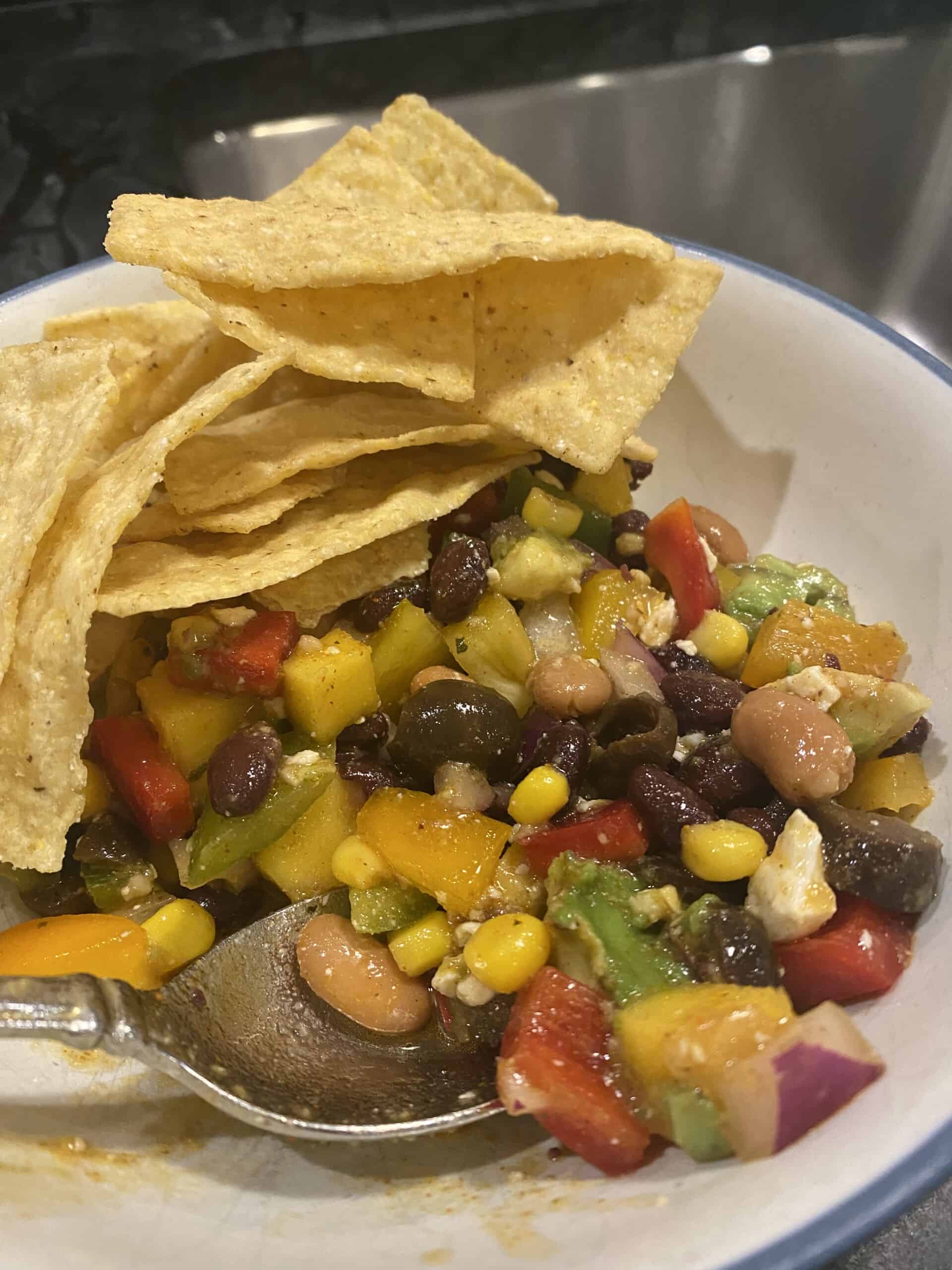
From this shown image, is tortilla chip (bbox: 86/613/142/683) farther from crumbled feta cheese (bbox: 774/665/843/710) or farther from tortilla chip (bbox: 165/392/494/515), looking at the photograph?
crumbled feta cheese (bbox: 774/665/843/710)

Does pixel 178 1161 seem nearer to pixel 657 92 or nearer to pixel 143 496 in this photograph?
pixel 143 496

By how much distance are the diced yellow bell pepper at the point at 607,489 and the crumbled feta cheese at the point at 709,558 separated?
0.21m

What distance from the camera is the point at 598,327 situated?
2.18 m

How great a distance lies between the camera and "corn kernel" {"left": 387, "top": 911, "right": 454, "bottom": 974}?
1.69m

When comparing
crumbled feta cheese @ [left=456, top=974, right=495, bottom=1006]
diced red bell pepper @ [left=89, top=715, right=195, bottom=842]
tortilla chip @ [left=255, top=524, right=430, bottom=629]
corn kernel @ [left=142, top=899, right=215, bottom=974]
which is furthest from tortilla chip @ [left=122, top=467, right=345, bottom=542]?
crumbled feta cheese @ [left=456, top=974, right=495, bottom=1006]

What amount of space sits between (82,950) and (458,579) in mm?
974

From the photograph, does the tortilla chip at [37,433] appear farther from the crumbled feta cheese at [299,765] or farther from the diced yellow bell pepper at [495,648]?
the diced yellow bell pepper at [495,648]

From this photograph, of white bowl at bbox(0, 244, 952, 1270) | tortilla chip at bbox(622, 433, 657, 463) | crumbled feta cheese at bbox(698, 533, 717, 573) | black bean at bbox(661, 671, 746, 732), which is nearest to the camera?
white bowl at bbox(0, 244, 952, 1270)

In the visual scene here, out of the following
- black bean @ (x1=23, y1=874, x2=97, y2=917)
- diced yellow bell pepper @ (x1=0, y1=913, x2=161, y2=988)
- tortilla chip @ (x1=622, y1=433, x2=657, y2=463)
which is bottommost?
black bean @ (x1=23, y1=874, x2=97, y2=917)

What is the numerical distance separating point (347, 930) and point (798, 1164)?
2.81 ft

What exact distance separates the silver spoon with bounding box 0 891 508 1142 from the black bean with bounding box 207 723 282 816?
243mm

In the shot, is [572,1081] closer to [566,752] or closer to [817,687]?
[566,752]

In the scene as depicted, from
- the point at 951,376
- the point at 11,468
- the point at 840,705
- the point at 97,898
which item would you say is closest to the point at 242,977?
the point at 97,898

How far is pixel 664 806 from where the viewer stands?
1667 mm
